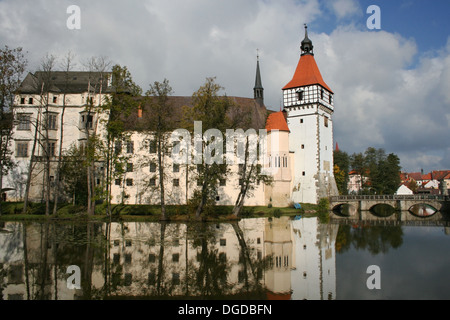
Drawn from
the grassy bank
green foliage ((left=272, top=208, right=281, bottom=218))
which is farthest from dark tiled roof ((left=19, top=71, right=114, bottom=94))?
green foliage ((left=272, top=208, right=281, bottom=218))

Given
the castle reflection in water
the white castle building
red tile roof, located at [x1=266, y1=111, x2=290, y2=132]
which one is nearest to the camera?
the castle reflection in water

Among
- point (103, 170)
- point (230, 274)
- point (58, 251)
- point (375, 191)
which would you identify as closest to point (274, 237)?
point (230, 274)

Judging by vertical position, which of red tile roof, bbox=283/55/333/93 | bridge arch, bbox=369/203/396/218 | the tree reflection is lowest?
bridge arch, bbox=369/203/396/218

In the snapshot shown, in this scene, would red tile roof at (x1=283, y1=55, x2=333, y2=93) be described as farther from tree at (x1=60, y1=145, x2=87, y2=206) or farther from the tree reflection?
tree at (x1=60, y1=145, x2=87, y2=206)

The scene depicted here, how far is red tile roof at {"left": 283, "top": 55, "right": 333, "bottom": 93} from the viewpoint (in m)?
41.8

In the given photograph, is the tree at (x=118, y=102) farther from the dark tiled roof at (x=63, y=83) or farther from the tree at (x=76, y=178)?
the dark tiled roof at (x=63, y=83)

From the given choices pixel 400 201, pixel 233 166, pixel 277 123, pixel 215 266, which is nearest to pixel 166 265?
pixel 215 266

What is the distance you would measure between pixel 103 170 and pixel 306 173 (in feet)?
77.1

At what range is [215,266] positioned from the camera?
455 inches

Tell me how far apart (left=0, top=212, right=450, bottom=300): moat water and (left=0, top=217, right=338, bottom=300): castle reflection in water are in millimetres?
30

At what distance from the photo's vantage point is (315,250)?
1528 centimetres

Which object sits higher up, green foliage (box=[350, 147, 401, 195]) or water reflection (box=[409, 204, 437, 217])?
green foliage (box=[350, 147, 401, 195])

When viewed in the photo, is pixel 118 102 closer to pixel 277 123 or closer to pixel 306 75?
pixel 277 123
